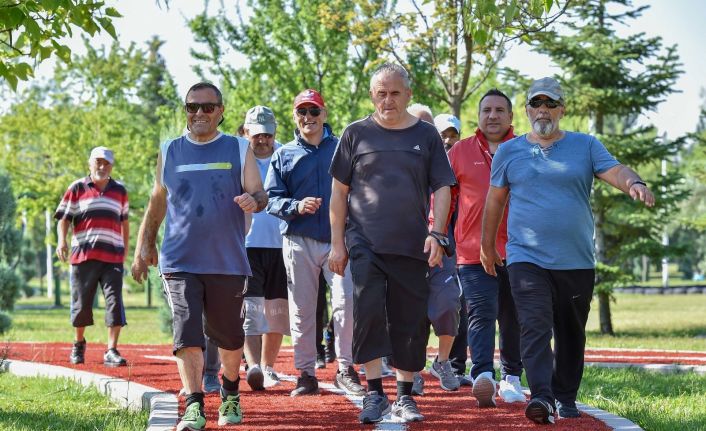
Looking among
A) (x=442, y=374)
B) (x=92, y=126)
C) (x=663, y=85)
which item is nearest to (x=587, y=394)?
(x=442, y=374)

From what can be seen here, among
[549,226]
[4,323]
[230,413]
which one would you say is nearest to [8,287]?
[4,323]

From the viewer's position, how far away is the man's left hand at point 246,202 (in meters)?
6.75

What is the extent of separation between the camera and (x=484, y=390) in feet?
25.5

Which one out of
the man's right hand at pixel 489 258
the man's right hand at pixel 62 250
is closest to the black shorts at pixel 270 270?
the man's right hand at pixel 489 258

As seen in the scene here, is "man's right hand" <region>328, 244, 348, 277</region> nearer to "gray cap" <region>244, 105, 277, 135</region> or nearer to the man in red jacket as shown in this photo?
the man in red jacket

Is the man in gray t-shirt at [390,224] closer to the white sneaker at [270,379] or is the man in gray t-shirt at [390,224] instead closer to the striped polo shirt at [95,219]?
the white sneaker at [270,379]

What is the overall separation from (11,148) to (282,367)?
34.1m

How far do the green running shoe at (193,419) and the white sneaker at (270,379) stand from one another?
107 inches

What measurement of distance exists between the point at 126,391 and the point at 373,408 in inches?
97.2

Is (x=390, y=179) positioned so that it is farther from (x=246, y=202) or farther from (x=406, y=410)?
→ (x=406, y=410)

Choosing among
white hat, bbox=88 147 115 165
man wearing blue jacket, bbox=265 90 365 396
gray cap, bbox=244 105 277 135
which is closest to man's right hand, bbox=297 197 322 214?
man wearing blue jacket, bbox=265 90 365 396

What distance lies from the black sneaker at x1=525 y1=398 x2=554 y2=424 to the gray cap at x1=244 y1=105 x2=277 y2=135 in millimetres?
3900

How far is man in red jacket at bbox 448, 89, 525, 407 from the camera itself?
27.2 feet

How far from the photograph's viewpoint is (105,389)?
362 inches
